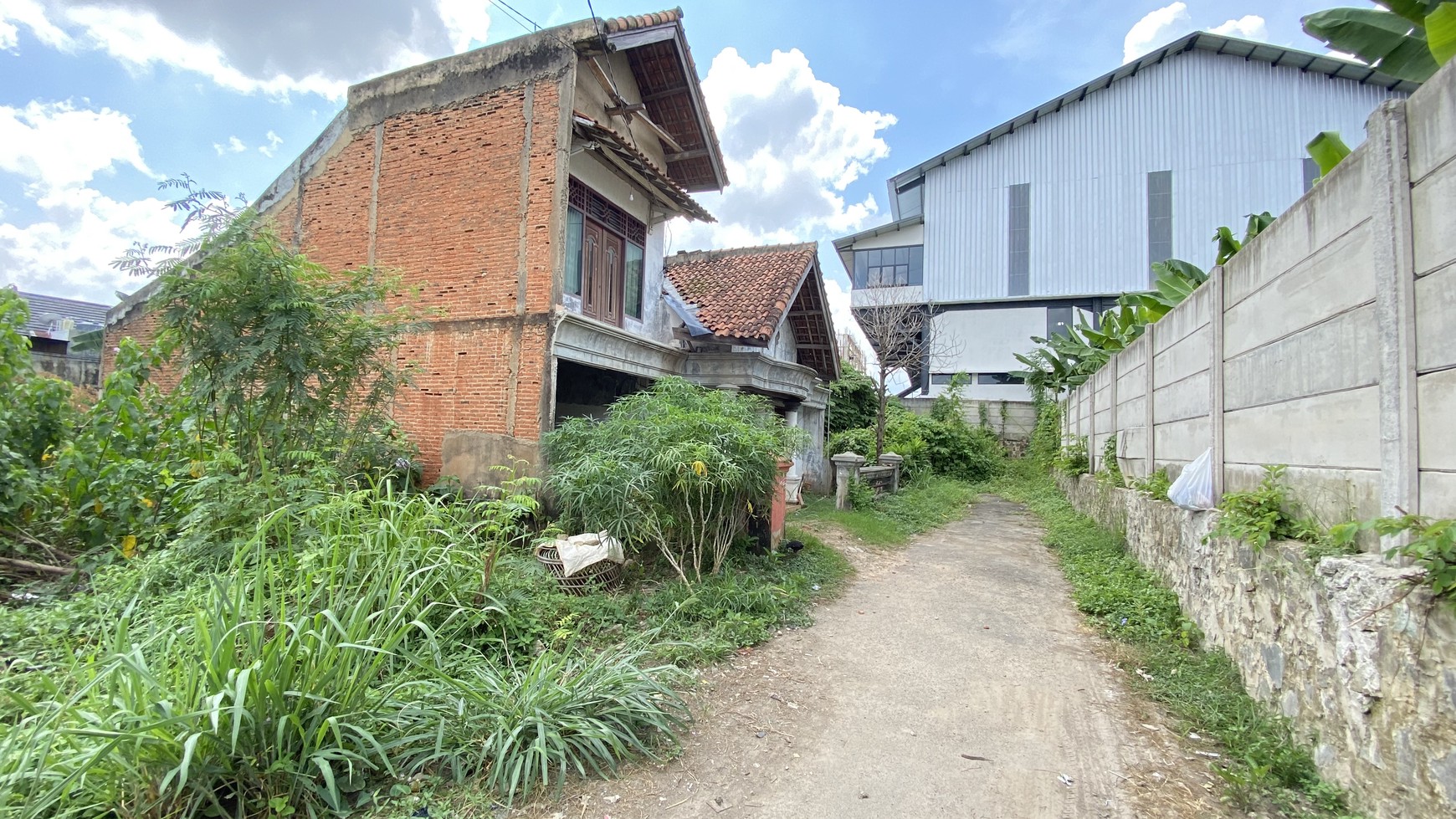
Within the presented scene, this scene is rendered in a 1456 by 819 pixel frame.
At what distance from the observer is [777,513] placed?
7.81m

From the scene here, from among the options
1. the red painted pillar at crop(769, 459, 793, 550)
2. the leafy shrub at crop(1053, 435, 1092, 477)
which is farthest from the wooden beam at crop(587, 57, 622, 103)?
the leafy shrub at crop(1053, 435, 1092, 477)

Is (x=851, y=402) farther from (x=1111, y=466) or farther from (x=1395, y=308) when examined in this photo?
(x=1395, y=308)

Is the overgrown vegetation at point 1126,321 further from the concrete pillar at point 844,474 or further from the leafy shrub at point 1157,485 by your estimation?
the concrete pillar at point 844,474

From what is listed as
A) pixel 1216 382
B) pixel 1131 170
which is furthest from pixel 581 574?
pixel 1131 170

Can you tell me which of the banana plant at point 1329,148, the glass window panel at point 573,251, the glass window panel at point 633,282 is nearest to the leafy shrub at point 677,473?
the glass window panel at point 573,251

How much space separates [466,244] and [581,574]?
4.99 meters

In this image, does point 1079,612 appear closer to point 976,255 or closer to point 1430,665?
point 1430,665

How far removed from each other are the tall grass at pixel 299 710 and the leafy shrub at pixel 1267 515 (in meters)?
3.33

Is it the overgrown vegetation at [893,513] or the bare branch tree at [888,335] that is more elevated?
the bare branch tree at [888,335]

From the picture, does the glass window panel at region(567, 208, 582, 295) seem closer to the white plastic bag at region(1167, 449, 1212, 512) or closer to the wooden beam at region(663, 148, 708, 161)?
the wooden beam at region(663, 148, 708, 161)

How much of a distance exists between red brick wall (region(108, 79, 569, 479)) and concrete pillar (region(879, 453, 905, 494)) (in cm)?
889

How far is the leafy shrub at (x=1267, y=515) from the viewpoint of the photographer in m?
3.42

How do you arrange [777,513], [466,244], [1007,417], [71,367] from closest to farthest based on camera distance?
[777,513]
[466,244]
[71,367]
[1007,417]

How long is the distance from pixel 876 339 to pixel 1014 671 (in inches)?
475
